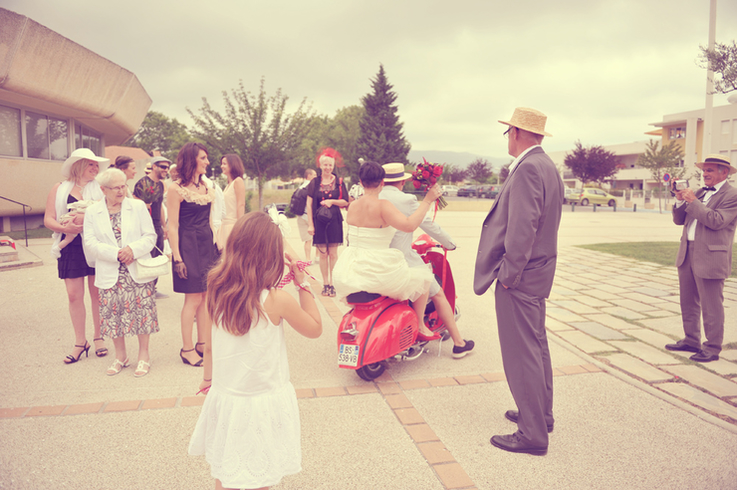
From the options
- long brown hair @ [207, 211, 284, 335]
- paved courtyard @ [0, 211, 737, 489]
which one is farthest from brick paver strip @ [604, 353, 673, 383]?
long brown hair @ [207, 211, 284, 335]

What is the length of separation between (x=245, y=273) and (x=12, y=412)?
110 inches

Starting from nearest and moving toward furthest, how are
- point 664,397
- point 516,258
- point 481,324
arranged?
point 516,258
point 664,397
point 481,324

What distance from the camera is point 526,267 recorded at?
310cm

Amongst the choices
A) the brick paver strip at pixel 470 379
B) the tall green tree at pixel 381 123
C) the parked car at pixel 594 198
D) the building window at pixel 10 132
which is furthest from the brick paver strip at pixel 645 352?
the tall green tree at pixel 381 123

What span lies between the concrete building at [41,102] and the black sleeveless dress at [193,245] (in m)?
12.8

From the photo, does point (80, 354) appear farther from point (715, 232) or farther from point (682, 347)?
point (715, 232)

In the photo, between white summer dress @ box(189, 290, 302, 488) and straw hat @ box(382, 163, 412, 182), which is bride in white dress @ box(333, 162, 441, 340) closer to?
straw hat @ box(382, 163, 412, 182)

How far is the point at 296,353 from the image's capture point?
4.98 m

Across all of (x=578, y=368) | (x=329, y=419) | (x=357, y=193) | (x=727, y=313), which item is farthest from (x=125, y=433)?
(x=727, y=313)

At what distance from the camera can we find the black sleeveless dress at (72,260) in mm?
4555

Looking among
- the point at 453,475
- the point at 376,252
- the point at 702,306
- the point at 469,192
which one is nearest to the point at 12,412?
the point at 376,252

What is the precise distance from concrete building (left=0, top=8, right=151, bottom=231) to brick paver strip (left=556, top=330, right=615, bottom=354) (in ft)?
51.1

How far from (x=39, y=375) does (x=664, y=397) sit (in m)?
5.30

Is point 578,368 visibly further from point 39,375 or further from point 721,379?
A: point 39,375
